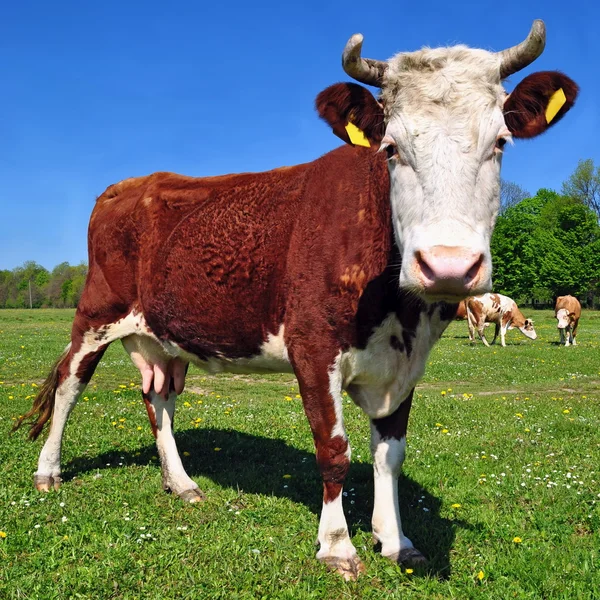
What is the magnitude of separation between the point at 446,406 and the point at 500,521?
566 cm

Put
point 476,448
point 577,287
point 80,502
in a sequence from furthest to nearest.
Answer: point 577,287 → point 476,448 → point 80,502

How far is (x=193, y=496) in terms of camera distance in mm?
5859

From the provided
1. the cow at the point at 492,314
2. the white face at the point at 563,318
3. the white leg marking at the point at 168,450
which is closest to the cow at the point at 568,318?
the white face at the point at 563,318

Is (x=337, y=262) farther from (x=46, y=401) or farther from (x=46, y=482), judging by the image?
(x=46, y=401)

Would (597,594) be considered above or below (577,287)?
below

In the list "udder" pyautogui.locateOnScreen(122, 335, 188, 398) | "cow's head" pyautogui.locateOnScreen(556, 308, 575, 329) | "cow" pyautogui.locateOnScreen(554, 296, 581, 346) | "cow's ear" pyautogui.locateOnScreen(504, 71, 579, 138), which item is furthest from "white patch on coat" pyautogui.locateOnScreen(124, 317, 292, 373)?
"cow's head" pyautogui.locateOnScreen(556, 308, 575, 329)

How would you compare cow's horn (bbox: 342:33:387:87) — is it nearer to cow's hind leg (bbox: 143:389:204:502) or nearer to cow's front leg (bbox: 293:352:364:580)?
cow's front leg (bbox: 293:352:364:580)

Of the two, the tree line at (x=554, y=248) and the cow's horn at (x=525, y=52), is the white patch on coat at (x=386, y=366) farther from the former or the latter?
the tree line at (x=554, y=248)

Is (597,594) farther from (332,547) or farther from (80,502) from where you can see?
(80,502)

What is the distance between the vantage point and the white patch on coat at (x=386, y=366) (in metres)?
4.42

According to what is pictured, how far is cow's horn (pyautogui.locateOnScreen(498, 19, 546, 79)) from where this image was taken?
3.63 metres

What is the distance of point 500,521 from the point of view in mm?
5258

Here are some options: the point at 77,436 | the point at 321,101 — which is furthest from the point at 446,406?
the point at 321,101

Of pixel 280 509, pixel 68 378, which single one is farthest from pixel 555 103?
pixel 68 378
